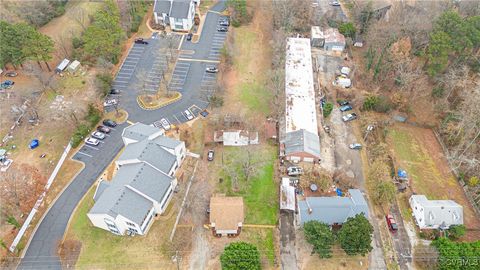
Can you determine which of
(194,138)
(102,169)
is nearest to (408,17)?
(194,138)

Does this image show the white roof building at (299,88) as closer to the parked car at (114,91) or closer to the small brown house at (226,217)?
the small brown house at (226,217)

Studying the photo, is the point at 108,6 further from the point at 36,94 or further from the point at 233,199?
the point at 233,199

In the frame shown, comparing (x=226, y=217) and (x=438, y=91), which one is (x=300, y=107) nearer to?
(x=226, y=217)

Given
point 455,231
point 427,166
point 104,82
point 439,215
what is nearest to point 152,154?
point 104,82

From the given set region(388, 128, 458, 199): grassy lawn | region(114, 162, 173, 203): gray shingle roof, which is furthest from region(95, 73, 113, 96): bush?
region(388, 128, 458, 199): grassy lawn

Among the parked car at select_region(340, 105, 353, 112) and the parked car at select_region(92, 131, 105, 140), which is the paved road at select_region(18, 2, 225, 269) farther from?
the parked car at select_region(340, 105, 353, 112)

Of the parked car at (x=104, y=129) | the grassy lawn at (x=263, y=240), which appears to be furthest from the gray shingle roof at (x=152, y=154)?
the grassy lawn at (x=263, y=240)
